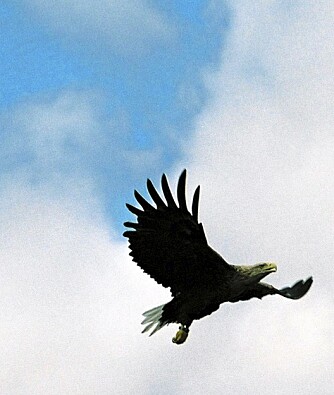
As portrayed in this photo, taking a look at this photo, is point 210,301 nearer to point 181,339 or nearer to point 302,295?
point 181,339

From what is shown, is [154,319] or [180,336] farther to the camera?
[154,319]

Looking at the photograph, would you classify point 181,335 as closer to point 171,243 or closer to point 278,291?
point 171,243

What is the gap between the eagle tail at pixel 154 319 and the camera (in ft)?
84.0

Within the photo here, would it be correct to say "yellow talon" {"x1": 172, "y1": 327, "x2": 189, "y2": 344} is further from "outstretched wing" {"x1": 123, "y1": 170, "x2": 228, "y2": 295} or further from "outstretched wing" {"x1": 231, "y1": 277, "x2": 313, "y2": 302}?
"outstretched wing" {"x1": 231, "y1": 277, "x2": 313, "y2": 302}

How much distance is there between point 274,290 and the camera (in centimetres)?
2650

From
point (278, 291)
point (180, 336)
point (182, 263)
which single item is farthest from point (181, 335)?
point (278, 291)

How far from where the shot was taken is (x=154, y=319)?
26109mm

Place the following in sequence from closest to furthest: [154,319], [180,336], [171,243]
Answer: [171,243] < [180,336] < [154,319]

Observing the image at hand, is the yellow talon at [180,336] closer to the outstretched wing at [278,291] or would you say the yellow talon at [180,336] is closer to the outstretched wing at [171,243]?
the outstretched wing at [171,243]

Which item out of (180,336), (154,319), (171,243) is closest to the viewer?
(171,243)

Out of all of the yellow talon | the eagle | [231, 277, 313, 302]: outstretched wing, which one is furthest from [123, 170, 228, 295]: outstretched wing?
[231, 277, 313, 302]: outstretched wing

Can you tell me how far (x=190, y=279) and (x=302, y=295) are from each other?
3.89 metres

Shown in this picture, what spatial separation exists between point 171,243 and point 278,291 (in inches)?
142

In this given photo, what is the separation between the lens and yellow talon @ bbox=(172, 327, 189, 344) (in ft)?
81.0
